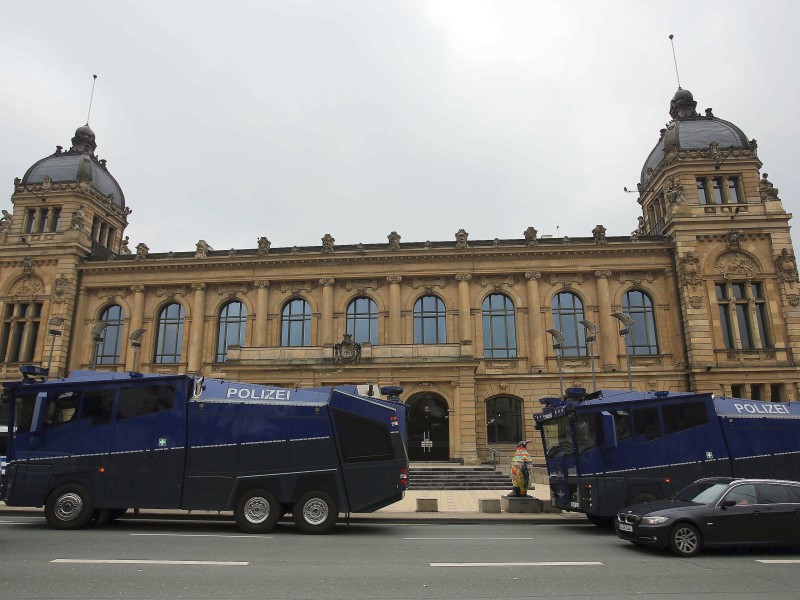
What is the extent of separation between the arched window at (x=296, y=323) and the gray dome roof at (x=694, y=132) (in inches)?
1052

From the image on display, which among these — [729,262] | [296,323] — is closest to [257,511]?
[296,323]

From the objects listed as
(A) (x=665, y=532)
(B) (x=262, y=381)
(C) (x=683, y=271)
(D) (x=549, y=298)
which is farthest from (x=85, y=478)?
(C) (x=683, y=271)

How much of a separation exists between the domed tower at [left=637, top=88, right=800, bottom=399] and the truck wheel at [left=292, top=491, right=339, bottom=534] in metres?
28.1

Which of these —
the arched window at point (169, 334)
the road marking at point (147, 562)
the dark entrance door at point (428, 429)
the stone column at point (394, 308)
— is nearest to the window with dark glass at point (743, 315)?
the dark entrance door at point (428, 429)

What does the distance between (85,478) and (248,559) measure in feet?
22.2

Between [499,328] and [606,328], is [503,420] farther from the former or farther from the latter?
[606,328]

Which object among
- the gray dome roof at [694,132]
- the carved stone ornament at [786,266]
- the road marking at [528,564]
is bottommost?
the road marking at [528,564]

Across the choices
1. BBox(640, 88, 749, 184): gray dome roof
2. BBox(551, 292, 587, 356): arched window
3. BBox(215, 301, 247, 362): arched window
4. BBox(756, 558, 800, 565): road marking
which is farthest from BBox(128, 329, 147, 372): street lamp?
BBox(640, 88, 749, 184): gray dome roof

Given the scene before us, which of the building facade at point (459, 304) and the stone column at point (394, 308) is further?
the stone column at point (394, 308)

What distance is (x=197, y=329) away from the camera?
3944 centimetres

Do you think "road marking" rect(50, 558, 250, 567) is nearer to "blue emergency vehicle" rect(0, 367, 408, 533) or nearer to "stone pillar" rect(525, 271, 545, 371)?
"blue emergency vehicle" rect(0, 367, 408, 533)

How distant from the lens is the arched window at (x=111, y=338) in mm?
40125

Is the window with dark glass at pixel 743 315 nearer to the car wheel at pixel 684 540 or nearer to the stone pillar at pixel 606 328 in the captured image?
the stone pillar at pixel 606 328

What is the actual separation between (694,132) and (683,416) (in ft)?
102
